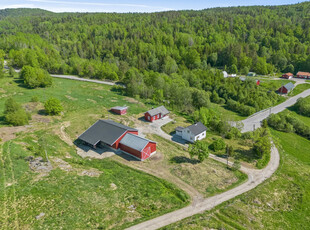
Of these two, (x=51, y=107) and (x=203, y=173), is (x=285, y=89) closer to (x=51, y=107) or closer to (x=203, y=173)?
(x=203, y=173)

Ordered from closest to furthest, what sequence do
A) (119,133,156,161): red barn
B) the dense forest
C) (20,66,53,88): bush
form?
1. (119,133,156,161): red barn
2. (20,66,53,88): bush
3. the dense forest

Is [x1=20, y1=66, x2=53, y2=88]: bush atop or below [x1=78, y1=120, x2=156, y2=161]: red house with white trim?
atop

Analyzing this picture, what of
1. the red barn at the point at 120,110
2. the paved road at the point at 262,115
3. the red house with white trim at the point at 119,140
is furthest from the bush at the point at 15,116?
the paved road at the point at 262,115

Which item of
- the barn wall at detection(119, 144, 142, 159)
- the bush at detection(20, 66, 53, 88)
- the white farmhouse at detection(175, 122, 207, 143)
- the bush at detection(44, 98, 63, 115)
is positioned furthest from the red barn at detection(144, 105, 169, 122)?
the bush at detection(20, 66, 53, 88)

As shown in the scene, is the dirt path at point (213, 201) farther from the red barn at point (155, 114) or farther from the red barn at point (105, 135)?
the red barn at point (155, 114)

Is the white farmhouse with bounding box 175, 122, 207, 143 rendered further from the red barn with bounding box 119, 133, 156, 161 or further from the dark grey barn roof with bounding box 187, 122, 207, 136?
the red barn with bounding box 119, 133, 156, 161

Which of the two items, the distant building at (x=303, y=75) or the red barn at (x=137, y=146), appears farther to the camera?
the distant building at (x=303, y=75)
